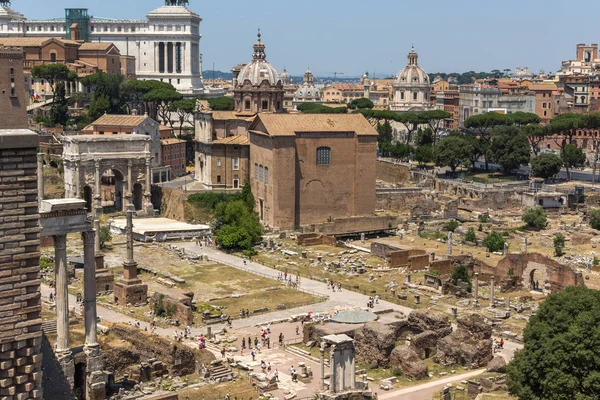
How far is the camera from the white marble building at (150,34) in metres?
113

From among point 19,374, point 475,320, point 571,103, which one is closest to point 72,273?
point 475,320

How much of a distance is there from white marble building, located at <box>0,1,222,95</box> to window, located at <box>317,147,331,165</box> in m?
51.6

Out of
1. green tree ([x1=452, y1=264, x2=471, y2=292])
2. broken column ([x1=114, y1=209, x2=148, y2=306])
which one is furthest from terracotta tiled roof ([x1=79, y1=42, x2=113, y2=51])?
green tree ([x1=452, y1=264, x2=471, y2=292])

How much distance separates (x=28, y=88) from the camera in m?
86.3

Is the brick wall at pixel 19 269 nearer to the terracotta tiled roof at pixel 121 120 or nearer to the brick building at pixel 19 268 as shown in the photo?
the brick building at pixel 19 268

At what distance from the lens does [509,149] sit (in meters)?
80.8

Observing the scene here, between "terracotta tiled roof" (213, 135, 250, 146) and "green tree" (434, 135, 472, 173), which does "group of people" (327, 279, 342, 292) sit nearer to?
"terracotta tiled roof" (213, 135, 250, 146)

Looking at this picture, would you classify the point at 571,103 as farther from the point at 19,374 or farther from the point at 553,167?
the point at 19,374

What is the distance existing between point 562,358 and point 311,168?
121 feet

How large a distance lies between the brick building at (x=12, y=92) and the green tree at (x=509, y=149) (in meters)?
64.4

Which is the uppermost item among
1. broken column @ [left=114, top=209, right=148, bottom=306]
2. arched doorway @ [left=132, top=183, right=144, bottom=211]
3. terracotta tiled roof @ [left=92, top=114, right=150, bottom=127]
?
terracotta tiled roof @ [left=92, top=114, right=150, bottom=127]

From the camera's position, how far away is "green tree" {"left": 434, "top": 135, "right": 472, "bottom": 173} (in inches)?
3182

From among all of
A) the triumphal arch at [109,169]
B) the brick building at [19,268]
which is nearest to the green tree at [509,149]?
the triumphal arch at [109,169]

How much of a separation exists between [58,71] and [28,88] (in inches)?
135
